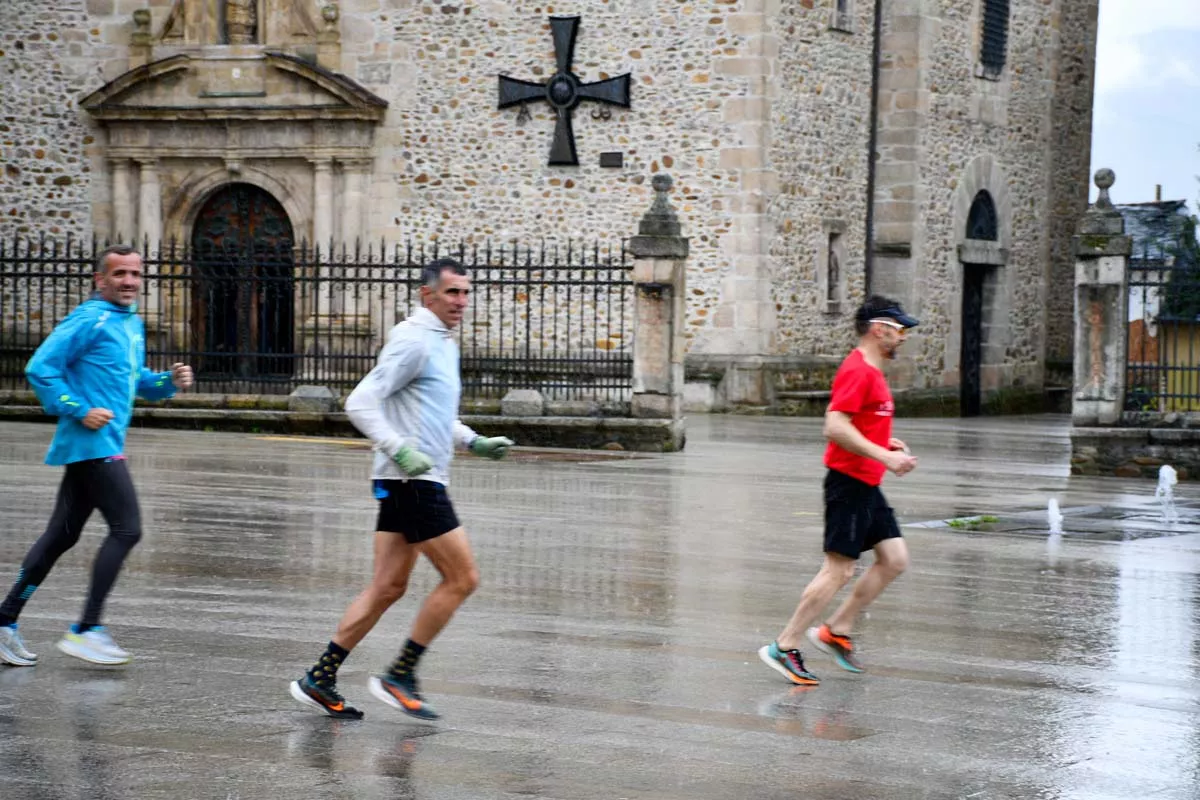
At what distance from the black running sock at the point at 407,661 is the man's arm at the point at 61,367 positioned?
1821 millimetres

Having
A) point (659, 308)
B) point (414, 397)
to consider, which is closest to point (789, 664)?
point (414, 397)

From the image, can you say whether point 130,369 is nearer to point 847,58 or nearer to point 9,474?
point 9,474

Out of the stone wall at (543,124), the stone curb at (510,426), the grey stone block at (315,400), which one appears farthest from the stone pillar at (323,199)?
the grey stone block at (315,400)

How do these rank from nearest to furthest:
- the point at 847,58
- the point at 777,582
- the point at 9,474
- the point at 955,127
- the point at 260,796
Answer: the point at 260,796 → the point at 777,582 → the point at 9,474 → the point at 847,58 → the point at 955,127

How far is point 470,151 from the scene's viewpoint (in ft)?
95.7

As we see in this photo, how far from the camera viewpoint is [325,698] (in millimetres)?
7020

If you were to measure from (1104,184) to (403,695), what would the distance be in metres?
14.7

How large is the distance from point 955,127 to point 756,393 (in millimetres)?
7009

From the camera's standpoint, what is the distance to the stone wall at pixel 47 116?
1196 inches

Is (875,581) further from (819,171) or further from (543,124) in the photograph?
(819,171)

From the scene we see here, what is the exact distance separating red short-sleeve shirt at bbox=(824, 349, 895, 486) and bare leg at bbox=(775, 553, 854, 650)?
367 mm

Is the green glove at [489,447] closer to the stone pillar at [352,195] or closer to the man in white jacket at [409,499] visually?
the man in white jacket at [409,499]

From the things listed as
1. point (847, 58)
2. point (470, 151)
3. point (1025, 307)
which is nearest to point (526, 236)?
point (470, 151)

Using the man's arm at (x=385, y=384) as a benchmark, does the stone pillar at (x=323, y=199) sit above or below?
above
